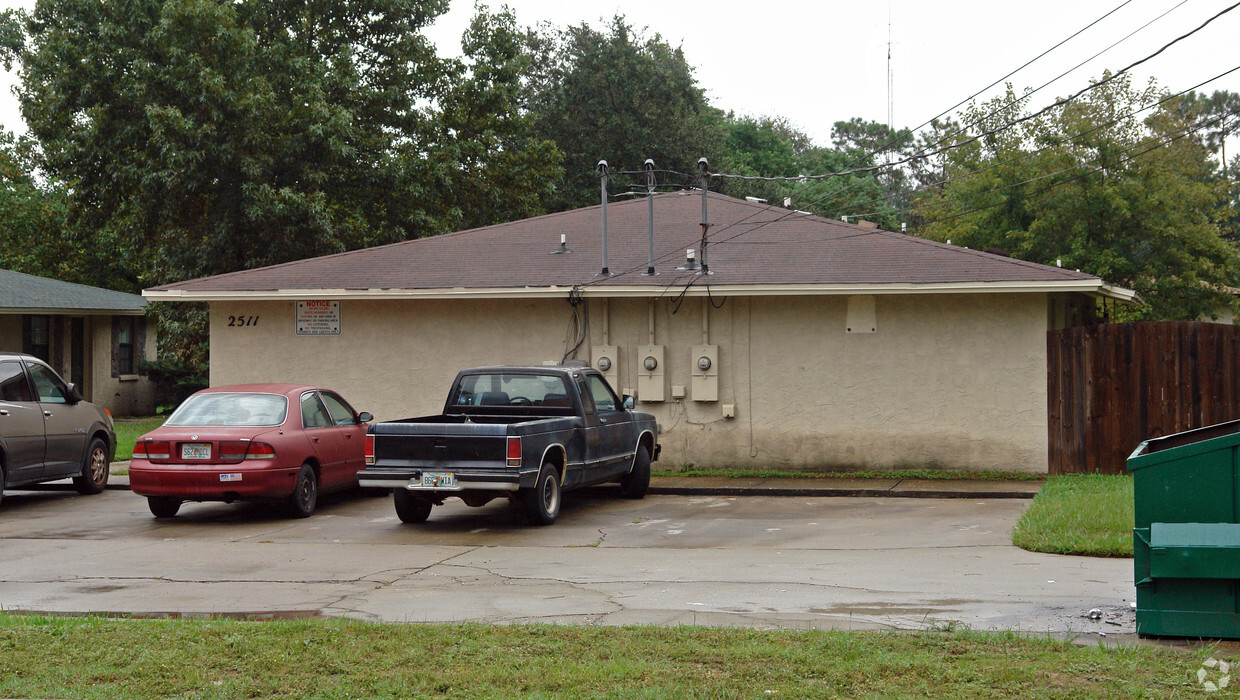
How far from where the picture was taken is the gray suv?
1347 centimetres

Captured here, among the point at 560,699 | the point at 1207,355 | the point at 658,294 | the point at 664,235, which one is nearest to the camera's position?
the point at 560,699

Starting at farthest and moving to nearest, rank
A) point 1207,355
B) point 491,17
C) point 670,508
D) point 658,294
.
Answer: point 491,17, point 658,294, point 1207,355, point 670,508

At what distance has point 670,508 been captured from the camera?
13820 millimetres

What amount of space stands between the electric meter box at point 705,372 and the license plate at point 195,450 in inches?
293

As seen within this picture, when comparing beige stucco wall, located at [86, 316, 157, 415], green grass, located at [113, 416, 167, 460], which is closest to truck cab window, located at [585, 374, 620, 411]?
green grass, located at [113, 416, 167, 460]

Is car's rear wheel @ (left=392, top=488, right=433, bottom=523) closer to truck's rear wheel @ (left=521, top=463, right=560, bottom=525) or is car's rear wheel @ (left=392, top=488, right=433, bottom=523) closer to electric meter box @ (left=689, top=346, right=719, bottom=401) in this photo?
truck's rear wheel @ (left=521, top=463, right=560, bottom=525)

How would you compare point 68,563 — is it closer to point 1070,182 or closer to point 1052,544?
point 1052,544

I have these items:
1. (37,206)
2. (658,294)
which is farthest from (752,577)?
(37,206)

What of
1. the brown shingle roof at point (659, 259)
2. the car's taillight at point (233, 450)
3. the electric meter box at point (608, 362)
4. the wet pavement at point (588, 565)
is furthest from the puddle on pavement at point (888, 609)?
the electric meter box at point (608, 362)

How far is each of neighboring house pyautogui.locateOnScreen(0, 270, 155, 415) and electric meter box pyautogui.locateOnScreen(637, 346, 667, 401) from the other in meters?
15.8

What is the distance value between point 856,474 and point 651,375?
3389 millimetres

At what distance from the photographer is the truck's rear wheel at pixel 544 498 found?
39.3 ft

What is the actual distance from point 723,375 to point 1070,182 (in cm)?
2051

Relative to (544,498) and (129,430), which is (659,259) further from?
(129,430)
